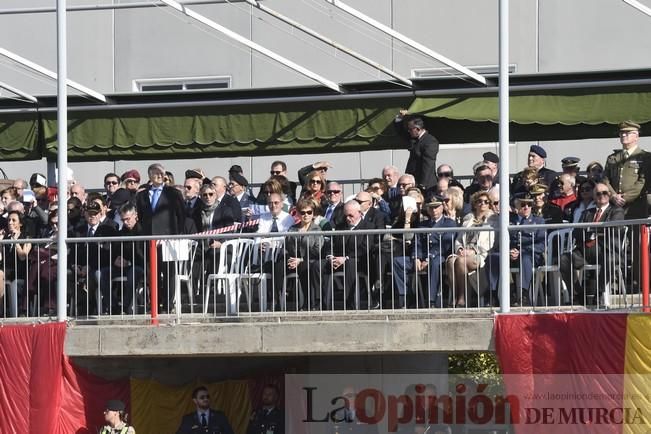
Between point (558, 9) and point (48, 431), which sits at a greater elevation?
point (558, 9)

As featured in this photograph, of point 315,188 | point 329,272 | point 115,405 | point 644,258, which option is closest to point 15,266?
point 115,405

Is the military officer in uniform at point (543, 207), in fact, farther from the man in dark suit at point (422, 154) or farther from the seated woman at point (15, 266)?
the seated woman at point (15, 266)

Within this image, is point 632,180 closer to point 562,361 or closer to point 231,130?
point 562,361

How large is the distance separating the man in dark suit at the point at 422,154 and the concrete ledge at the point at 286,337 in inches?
88.0

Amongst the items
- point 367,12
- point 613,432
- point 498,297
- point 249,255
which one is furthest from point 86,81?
point 613,432

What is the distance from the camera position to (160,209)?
754 inches

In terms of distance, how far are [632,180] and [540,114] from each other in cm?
222

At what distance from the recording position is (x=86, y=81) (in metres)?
27.0

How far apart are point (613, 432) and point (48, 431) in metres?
6.41

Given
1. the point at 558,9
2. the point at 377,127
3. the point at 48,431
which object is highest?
the point at 558,9

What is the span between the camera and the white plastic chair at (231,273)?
18.2 m

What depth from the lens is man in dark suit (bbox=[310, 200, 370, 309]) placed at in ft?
58.4

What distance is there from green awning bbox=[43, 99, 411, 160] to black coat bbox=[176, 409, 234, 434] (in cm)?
362

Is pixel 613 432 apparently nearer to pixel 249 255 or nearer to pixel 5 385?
pixel 249 255
